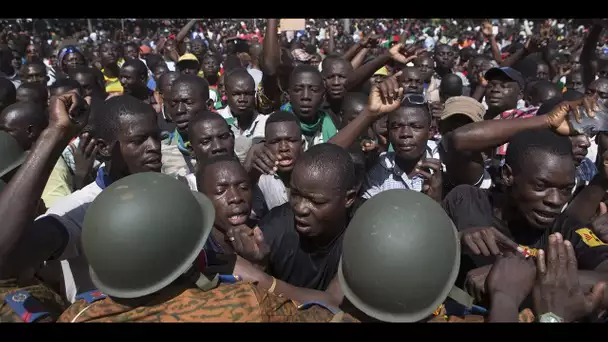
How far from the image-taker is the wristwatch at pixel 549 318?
1.97 meters

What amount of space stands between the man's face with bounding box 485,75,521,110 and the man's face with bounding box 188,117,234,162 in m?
2.75

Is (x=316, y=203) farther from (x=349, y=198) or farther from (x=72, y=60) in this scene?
(x=72, y=60)

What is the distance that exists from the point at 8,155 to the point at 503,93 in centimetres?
421

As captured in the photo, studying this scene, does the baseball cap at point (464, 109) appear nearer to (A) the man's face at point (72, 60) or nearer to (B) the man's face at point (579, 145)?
(B) the man's face at point (579, 145)

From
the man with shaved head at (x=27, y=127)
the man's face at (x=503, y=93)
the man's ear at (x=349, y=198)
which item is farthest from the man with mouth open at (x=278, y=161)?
the man's face at (x=503, y=93)

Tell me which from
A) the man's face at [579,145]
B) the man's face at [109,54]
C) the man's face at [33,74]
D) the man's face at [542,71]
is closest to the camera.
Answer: the man's face at [579,145]

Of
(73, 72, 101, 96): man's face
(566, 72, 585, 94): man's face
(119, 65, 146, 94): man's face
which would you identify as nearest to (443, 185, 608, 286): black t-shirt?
(119, 65, 146, 94): man's face

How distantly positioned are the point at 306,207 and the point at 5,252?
4.41 feet

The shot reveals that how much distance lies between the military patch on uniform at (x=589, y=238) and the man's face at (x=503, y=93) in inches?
102

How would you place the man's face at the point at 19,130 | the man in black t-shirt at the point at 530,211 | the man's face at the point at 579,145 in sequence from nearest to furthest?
the man in black t-shirt at the point at 530,211
the man's face at the point at 579,145
the man's face at the point at 19,130

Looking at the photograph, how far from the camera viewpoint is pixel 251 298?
197 cm

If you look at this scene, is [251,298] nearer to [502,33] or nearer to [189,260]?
[189,260]

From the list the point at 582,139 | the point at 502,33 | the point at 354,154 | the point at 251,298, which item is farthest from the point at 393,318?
the point at 502,33

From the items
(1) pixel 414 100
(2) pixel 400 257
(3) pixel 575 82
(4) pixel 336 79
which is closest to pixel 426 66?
(3) pixel 575 82
